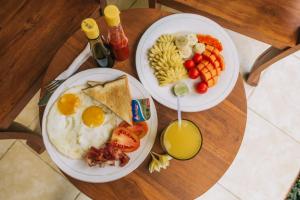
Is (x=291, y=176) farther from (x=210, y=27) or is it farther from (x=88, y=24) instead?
(x=88, y=24)

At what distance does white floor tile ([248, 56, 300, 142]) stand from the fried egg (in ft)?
3.40

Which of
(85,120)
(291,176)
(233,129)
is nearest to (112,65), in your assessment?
(85,120)

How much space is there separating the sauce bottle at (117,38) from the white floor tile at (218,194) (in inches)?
35.6

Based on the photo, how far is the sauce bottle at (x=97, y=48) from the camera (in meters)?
0.92

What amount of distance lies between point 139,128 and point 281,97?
1.09m

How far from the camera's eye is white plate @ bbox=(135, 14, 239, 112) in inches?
45.0

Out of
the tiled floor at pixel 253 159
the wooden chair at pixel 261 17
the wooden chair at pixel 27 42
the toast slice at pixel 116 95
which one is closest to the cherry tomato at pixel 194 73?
the toast slice at pixel 116 95

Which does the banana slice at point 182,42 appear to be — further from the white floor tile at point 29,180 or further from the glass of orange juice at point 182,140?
the white floor tile at point 29,180

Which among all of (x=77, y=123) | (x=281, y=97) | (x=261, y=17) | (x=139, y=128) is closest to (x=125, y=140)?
(x=139, y=128)

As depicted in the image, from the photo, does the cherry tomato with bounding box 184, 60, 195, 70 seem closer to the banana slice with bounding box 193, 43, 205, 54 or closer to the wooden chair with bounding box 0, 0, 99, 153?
the banana slice with bounding box 193, 43, 205, 54

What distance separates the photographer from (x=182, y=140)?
42.4 inches

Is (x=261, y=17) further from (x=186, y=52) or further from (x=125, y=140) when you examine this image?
(x=125, y=140)

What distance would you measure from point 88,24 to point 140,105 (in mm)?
348

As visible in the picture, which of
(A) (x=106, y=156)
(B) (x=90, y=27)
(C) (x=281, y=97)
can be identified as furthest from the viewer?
(C) (x=281, y=97)
